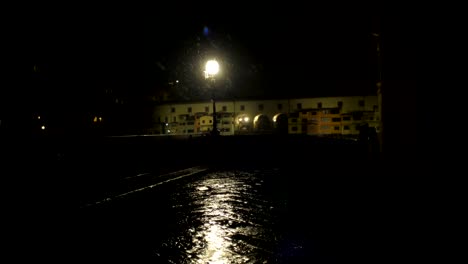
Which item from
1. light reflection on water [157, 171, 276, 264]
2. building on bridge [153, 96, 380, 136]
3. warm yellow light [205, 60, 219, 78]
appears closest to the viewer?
light reflection on water [157, 171, 276, 264]

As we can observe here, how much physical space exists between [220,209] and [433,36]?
6117mm

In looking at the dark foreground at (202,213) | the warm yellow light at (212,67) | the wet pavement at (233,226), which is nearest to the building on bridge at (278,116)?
the warm yellow light at (212,67)

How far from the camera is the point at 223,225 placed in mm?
4773

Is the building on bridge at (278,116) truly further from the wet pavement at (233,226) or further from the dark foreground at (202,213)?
the wet pavement at (233,226)

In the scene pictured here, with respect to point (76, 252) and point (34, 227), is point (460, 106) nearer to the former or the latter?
point (76, 252)

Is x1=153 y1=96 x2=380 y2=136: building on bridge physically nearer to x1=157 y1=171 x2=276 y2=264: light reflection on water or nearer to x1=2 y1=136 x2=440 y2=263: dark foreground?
x1=2 y1=136 x2=440 y2=263: dark foreground

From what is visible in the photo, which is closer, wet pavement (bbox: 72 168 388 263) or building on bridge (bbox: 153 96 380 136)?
wet pavement (bbox: 72 168 388 263)

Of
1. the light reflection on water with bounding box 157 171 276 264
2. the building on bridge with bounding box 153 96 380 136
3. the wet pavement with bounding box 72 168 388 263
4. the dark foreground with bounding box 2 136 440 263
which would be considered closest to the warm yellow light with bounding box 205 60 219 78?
the dark foreground with bounding box 2 136 440 263

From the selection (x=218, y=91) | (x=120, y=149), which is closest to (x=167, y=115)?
(x=218, y=91)

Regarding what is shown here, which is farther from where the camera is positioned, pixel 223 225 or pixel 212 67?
pixel 212 67

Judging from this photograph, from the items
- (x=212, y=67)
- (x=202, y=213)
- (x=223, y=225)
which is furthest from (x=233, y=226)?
(x=212, y=67)

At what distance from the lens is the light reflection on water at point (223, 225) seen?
3.62 m

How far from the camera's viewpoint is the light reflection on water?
3615 mm

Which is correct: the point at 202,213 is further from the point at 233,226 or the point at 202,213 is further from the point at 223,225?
the point at 233,226
